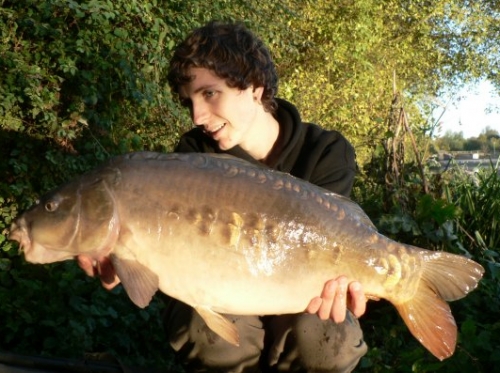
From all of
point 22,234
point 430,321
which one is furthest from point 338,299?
point 22,234

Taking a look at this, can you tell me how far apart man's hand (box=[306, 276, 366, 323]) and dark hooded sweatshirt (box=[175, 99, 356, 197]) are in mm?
553

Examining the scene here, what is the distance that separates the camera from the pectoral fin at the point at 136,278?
1942mm

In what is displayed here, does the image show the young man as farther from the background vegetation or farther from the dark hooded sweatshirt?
the background vegetation

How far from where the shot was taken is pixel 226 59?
2.53 metres

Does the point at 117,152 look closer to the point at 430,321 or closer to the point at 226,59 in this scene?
the point at 226,59

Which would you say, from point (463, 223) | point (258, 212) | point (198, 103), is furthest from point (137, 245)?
point (463, 223)

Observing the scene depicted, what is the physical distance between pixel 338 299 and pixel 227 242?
35 centimetres

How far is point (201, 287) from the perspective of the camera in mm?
1984

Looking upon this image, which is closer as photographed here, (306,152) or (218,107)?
(218,107)

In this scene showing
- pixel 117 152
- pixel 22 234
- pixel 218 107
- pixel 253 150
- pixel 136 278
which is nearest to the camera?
pixel 136 278

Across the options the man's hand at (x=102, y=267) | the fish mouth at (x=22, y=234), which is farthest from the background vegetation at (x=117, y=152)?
the fish mouth at (x=22, y=234)

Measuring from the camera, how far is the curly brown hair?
252cm

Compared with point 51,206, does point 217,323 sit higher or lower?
lower

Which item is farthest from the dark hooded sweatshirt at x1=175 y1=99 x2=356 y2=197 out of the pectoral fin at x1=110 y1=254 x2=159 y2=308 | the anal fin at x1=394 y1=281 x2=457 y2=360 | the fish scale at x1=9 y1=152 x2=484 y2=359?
the pectoral fin at x1=110 y1=254 x2=159 y2=308
